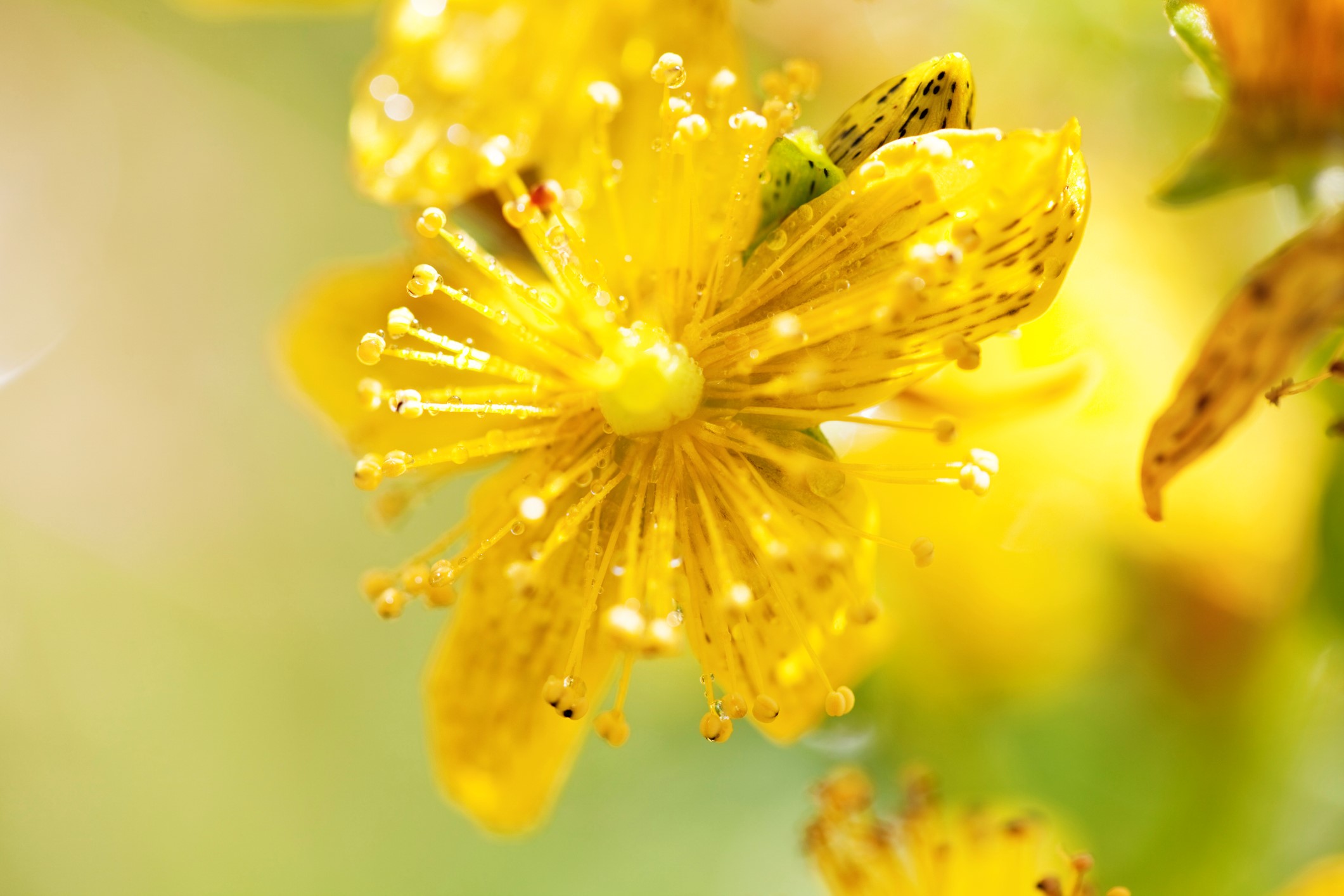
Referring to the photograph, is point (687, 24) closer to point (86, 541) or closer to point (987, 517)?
point (987, 517)

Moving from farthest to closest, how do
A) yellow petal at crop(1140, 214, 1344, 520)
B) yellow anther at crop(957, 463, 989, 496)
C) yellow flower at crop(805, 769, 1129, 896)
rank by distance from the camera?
yellow flower at crop(805, 769, 1129, 896), yellow anther at crop(957, 463, 989, 496), yellow petal at crop(1140, 214, 1344, 520)

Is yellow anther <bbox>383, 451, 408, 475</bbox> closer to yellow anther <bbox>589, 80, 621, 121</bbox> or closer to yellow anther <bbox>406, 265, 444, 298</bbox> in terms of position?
yellow anther <bbox>406, 265, 444, 298</bbox>

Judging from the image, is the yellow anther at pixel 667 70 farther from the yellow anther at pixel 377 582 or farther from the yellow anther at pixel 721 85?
the yellow anther at pixel 377 582

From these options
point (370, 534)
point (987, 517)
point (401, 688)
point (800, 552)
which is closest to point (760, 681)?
point (800, 552)

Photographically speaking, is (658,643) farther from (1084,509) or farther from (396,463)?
(1084,509)

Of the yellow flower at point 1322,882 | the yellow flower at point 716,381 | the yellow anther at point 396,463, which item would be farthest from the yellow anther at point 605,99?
the yellow flower at point 1322,882

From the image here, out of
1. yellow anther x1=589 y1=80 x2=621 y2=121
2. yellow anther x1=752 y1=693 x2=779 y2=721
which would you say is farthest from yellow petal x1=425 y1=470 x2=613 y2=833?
yellow anther x1=589 y1=80 x2=621 y2=121
